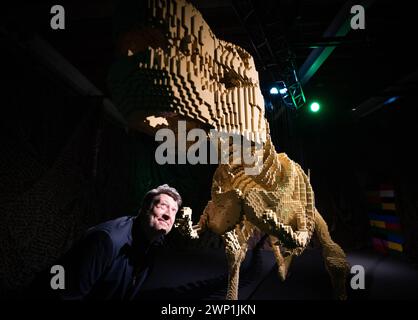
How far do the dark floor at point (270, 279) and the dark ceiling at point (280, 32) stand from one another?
2688 millimetres

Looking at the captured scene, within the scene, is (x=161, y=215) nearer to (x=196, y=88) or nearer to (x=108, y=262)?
(x=108, y=262)

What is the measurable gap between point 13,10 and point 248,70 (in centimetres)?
264

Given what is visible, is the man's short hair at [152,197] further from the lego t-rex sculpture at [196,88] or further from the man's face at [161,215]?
the lego t-rex sculpture at [196,88]

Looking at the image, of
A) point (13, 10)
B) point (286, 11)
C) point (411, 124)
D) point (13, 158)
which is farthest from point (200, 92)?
point (411, 124)

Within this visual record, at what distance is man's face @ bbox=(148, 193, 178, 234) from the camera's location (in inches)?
45.3

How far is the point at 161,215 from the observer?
116cm

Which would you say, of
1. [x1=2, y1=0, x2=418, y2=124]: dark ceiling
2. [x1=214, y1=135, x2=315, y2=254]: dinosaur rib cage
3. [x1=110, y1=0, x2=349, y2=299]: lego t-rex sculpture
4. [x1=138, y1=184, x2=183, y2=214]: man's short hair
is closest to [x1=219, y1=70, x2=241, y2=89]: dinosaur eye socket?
[x1=110, y1=0, x2=349, y2=299]: lego t-rex sculpture

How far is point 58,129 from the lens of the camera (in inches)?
131

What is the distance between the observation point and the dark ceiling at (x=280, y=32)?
89.9 inches

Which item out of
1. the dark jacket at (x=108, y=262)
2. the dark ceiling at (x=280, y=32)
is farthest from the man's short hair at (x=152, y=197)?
the dark ceiling at (x=280, y=32)

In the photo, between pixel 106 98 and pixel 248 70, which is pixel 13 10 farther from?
pixel 248 70

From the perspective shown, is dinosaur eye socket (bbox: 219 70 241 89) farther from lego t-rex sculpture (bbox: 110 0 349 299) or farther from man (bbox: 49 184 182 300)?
man (bbox: 49 184 182 300)

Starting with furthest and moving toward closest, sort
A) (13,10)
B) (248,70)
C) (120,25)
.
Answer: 1. (13,10)
2. (248,70)
3. (120,25)

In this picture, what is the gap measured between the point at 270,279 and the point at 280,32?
3058 millimetres
